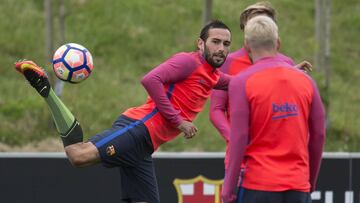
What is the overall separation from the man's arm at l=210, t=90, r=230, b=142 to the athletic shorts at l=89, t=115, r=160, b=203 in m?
0.59

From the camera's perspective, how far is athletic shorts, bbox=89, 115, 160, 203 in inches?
276

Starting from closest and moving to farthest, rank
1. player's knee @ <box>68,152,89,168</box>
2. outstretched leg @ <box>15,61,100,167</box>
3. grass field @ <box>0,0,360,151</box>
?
outstretched leg @ <box>15,61,100,167</box>, player's knee @ <box>68,152,89,168</box>, grass field @ <box>0,0,360,151</box>

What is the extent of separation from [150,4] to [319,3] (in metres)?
4.64

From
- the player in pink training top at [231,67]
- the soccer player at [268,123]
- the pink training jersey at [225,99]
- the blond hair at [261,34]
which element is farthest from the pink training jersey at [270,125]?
the pink training jersey at [225,99]

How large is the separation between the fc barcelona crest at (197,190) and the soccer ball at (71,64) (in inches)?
84.7

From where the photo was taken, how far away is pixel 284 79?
527 cm

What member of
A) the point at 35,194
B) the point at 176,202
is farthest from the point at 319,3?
the point at 35,194

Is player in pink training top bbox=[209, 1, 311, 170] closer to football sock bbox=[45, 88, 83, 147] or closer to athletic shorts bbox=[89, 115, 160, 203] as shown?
athletic shorts bbox=[89, 115, 160, 203]

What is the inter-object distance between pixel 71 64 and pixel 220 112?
133 cm

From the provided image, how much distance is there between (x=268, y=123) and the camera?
5227mm

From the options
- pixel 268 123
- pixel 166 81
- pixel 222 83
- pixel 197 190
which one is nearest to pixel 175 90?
pixel 166 81

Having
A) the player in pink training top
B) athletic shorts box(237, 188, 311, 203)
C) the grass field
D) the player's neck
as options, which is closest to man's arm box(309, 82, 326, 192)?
athletic shorts box(237, 188, 311, 203)

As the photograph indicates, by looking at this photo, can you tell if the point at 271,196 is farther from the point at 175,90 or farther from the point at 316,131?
the point at 175,90

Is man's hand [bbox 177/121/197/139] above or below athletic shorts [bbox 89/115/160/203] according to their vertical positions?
above
